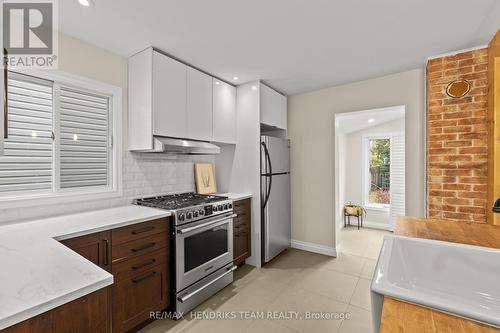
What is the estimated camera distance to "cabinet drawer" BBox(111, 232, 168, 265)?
1.72 meters

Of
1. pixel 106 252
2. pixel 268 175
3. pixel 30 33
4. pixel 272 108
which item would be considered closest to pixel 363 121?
pixel 272 108

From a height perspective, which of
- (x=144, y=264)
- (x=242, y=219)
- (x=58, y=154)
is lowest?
(x=144, y=264)

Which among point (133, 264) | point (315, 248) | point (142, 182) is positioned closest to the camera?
point (133, 264)

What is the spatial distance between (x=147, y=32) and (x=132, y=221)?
5.18 feet

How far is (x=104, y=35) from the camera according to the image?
2035mm

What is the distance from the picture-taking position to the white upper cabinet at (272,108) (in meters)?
3.23

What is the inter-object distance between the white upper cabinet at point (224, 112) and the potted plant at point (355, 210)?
3.04 meters

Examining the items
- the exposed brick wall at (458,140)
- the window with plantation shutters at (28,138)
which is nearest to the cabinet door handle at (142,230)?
the window with plantation shutters at (28,138)

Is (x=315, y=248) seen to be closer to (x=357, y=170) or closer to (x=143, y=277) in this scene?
(x=357, y=170)

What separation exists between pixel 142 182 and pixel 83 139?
679 millimetres

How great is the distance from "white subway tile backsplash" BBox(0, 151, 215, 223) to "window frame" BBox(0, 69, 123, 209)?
5 centimetres

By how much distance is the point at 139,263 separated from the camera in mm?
1846

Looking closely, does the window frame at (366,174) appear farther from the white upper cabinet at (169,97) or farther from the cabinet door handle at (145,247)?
the cabinet door handle at (145,247)

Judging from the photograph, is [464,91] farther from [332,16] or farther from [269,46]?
[269,46]
